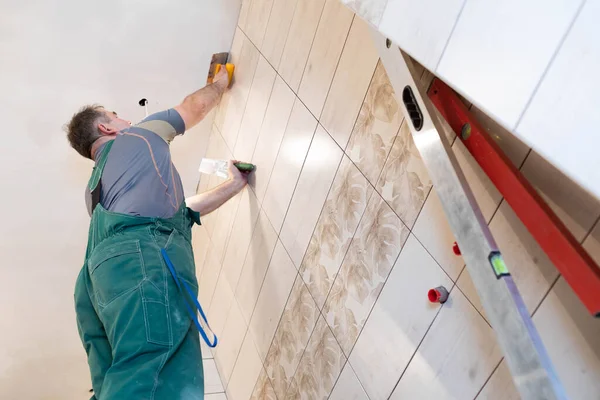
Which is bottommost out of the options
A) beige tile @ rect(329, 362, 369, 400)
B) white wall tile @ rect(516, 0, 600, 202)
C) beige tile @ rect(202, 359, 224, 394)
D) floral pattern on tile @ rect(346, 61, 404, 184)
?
beige tile @ rect(202, 359, 224, 394)

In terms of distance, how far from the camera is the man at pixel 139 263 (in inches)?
62.3

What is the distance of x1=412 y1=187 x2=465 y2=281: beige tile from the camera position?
104 cm

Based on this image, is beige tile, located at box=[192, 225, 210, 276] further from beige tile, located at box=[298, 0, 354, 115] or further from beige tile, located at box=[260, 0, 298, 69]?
beige tile, located at box=[298, 0, 354, 115]

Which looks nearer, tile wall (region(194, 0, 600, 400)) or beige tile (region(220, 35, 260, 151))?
tile wall (region(194, 0, 600, 400))

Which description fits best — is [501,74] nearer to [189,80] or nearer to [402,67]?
[402,67]

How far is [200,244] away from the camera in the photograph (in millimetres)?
2838

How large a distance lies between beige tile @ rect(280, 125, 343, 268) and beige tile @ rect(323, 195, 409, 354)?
0.71ft

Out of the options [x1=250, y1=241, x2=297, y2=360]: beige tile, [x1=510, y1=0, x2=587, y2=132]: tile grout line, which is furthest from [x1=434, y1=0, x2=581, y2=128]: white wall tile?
[x1=250, y1=241, x2=297, y2=360]: beige tile

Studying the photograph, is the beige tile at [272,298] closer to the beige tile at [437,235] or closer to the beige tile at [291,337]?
the beige tile at [291,337]

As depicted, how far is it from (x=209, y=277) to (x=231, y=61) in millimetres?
1064

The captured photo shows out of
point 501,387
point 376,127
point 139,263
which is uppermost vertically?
point 376,127

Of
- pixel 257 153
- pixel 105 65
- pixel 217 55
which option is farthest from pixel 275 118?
pixel 105 65

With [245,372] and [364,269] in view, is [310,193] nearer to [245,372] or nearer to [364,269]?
[364,269]

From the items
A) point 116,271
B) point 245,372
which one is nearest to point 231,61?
point 116,271
